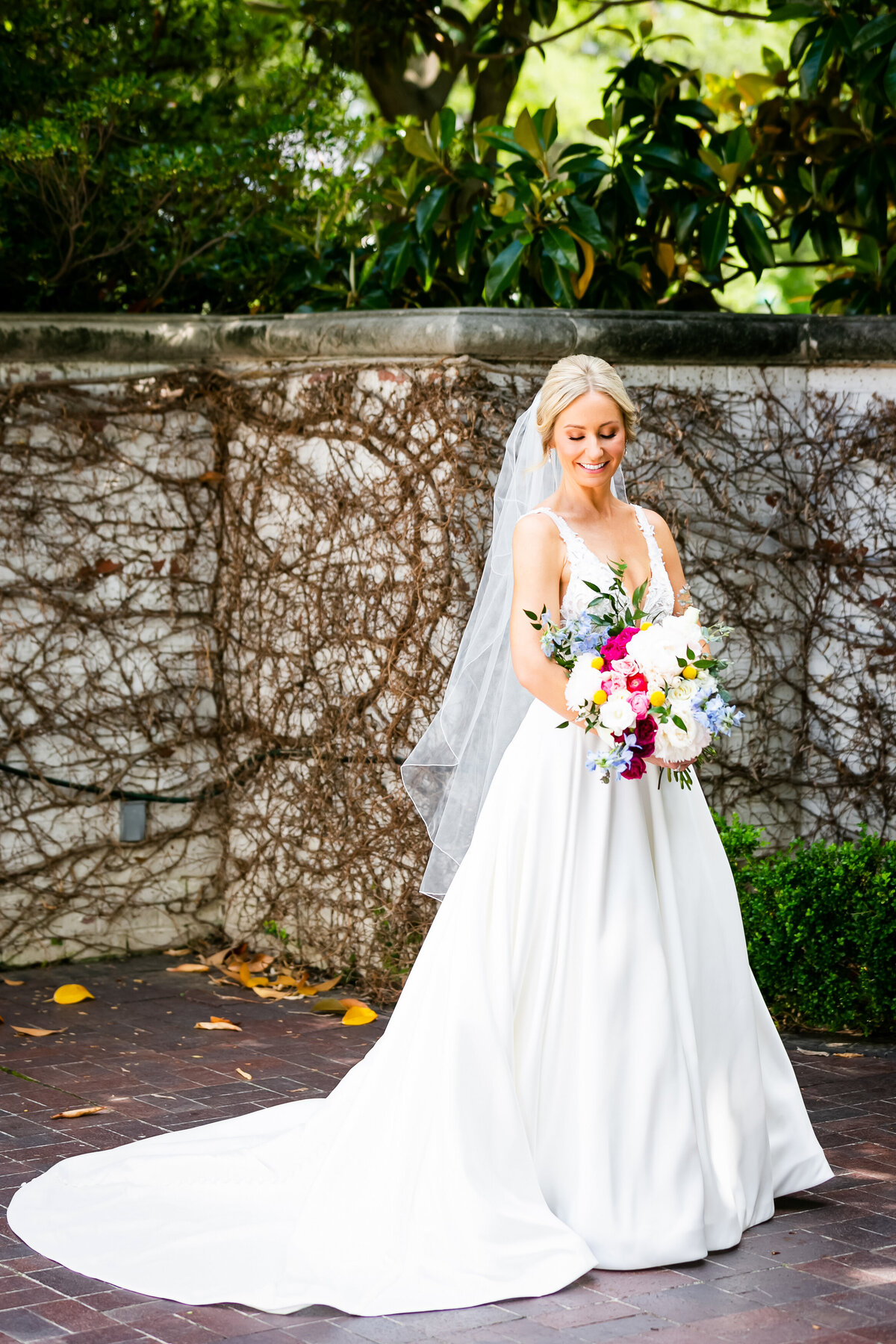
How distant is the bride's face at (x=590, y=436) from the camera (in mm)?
3980

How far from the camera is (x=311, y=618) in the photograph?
6.49 m

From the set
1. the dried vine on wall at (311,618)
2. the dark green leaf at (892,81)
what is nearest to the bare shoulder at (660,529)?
the dried vine on wall at (311,618)

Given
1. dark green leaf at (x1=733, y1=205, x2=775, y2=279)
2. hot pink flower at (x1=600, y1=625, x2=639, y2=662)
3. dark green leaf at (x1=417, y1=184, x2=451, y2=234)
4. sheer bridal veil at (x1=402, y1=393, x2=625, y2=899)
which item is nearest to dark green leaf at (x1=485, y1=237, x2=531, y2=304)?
dark green leaf at (x1=417, y1=184, x2=451, y2=234)

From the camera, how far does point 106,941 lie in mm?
6879

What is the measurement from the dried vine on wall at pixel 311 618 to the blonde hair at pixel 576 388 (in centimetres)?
181

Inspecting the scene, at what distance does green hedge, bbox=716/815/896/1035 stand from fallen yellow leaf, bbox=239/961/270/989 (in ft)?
6.91

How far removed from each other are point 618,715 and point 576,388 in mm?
943

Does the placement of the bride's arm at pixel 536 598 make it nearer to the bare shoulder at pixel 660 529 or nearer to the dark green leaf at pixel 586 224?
the bare shoulder at pixel 660 529

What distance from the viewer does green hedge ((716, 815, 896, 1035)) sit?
560 centimetres

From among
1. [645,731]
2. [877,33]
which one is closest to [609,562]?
[645,731]

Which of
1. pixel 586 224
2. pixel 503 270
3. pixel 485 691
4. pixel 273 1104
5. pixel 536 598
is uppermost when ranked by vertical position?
pixel 586 224

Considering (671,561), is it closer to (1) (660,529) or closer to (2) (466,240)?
(1) (660,529)

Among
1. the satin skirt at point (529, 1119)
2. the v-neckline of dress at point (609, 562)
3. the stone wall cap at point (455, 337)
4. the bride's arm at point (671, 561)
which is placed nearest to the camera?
the satin skirt at point (529, 1119)

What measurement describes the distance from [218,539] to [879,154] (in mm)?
3476
